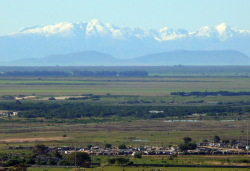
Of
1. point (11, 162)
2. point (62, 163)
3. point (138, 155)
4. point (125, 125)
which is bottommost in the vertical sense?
point (62, 163)

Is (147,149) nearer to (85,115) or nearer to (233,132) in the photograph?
(233,132)

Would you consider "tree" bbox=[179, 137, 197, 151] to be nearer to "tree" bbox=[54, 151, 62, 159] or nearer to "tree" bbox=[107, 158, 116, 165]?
"tree" bbox=[107, 158, 116, 165]

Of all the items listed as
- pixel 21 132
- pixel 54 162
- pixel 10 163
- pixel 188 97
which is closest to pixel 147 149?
pixel 54 162

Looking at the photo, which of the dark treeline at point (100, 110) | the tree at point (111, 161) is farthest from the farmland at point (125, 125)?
the tree at point (111, 161)

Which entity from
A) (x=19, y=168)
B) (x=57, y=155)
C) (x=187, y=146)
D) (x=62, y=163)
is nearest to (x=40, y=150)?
(x=57, y=155)

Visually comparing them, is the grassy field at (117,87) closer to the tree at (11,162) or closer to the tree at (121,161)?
the tree at (121,161)

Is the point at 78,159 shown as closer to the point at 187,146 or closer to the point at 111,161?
the point at 111,161

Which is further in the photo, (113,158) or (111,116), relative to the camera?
(111,116)

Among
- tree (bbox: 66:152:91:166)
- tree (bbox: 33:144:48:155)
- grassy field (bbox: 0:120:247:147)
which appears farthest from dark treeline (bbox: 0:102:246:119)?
tree (bbox: 66:152:91:166)

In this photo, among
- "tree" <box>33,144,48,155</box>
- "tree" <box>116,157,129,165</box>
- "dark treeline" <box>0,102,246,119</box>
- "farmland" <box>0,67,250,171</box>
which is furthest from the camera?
"dark treeline" <box>0,102,246,119</box>
